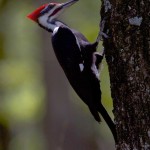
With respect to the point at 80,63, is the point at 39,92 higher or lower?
lower

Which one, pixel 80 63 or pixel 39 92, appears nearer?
pixel 80 63

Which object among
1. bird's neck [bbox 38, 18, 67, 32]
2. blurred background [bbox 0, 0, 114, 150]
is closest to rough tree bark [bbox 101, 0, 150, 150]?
bird's neck [bbox 38, 18, 67, 32]

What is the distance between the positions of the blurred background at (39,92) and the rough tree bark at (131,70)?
5.22 m

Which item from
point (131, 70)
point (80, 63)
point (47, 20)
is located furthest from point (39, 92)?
point (131, 70)

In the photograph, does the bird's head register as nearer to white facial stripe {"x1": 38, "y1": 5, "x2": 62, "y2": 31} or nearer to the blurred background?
white facial stripe {"x1": 38, "y1": 5, "x2": 62, "y2": 31}

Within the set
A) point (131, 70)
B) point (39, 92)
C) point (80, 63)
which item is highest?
point (131, 70)

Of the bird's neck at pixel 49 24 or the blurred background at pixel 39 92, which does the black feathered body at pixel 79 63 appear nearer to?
the bird's neck at pixel 49 24

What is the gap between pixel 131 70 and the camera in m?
3.69

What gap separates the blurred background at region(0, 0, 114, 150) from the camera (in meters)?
9.25

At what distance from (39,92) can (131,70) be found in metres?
9.03

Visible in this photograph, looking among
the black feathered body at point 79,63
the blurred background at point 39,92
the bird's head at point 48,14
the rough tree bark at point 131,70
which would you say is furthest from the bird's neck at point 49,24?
the blurred background at point 39,92

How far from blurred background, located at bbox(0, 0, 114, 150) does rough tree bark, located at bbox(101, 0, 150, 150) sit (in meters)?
5.22

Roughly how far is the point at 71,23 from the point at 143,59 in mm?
8254

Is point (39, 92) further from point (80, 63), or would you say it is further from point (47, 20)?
point (80, 63)
